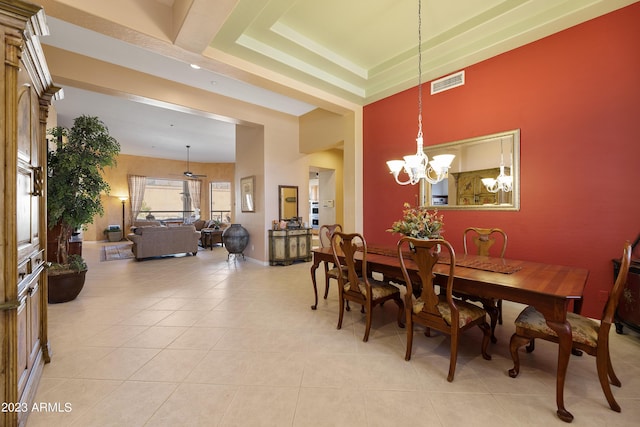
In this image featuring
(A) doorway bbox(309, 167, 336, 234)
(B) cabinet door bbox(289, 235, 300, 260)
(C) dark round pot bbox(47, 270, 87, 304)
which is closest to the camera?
(C) dark round pot bbox(47, 270, 87, 304)

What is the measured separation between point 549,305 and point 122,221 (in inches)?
493

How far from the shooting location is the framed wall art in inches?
243

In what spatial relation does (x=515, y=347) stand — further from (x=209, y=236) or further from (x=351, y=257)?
(x=209, y=236)

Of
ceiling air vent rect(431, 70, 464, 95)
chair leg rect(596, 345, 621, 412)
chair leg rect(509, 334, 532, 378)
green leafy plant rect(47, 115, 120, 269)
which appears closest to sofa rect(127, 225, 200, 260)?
green leafy plant rect(47, 115, 120, 269)

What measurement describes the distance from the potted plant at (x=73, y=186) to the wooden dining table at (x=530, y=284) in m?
3.94

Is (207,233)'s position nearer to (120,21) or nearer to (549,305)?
(120,21)

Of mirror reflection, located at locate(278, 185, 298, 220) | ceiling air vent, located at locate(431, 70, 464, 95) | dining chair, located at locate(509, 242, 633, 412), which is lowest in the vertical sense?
dining chair, located at locate(509, 242, 633, 412)

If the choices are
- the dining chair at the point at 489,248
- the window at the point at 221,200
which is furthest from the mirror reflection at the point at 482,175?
the window at the point at 221,200

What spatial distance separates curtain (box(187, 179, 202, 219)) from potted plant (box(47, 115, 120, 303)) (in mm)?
7912

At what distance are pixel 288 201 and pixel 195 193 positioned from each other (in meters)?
7.13

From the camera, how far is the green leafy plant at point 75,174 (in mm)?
3482

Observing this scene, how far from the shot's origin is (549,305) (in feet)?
5.36

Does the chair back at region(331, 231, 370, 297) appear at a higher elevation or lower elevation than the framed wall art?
lower

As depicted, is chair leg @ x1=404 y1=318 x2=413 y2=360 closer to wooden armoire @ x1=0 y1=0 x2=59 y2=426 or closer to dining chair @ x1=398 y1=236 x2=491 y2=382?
dining chair @ x1=398 y1=236 x2=491 y2=382
